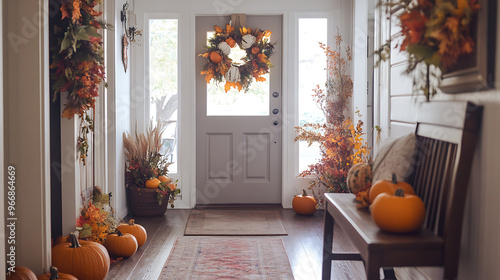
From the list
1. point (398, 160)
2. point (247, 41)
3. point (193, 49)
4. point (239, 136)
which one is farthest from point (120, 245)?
point (247, 41)

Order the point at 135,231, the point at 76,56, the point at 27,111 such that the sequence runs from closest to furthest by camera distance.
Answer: the point at 27,111, the point at 76,56, the point at 135,231

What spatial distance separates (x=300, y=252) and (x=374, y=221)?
173 centimetres

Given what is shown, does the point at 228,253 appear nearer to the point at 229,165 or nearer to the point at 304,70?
the point at 229,165

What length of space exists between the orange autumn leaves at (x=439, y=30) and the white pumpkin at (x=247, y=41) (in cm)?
333

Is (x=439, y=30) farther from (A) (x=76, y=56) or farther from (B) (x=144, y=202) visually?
(B) (x=144, y=202)

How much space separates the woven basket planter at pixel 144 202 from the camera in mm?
4848

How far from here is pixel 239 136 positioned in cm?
544

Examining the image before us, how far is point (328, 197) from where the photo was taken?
2.72 meters

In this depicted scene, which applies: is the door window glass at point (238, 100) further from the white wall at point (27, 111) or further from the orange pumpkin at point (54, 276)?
the orange pumpkin at point (54, 276)

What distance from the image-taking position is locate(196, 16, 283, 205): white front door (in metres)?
5.38

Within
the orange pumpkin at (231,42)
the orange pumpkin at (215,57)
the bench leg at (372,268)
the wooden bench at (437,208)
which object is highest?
the orange pumpkin at (231,42)

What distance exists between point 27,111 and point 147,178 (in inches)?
→ 90.1

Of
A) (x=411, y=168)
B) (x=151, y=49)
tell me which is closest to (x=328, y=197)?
(x=411, y=168)

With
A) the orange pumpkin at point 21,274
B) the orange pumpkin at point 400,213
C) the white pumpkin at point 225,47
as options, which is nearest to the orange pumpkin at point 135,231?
the orange pumpkin at point 21,274
